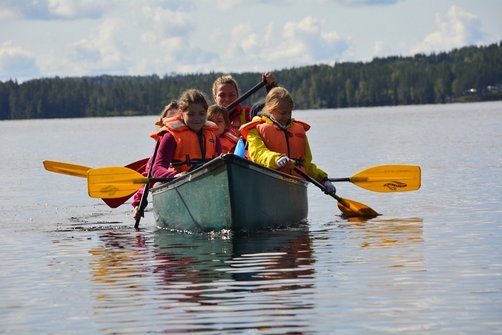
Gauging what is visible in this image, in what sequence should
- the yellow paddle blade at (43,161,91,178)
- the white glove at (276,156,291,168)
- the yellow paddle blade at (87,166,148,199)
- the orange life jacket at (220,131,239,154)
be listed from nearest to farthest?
1. the white glove at (276,156,291,168)
2. the yellow paddle blade at (87,166,148,199)
3. the orange life jacket at (220,131,239,154)
4. the yellow paddle blade at (43,161,91,178)

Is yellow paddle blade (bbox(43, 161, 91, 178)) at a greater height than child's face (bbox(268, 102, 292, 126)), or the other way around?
child's face (bbox(268, 102, 292, 126))

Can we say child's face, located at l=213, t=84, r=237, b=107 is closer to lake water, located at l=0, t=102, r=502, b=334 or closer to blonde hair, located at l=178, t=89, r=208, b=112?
lake water, located at l=0, t=102, r=502, b=334

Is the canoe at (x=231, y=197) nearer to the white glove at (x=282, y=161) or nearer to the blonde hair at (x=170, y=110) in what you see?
the white glove at (x=282, y=161)

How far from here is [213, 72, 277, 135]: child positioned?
1819 centimetres

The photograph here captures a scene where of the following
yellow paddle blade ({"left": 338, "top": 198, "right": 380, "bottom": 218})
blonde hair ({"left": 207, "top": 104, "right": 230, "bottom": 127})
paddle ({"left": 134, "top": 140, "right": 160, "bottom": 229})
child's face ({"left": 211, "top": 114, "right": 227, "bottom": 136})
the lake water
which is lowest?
the lake water

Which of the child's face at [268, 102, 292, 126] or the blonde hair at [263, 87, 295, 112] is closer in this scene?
the blonde hair at [263, 87, 295, 112]

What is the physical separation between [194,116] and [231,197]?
158 cm

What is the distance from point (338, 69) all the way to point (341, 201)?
6096 inches

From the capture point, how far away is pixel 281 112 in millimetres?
15992

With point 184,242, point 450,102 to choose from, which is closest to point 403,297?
point 184,242

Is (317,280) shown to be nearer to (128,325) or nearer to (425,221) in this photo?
(128,325)

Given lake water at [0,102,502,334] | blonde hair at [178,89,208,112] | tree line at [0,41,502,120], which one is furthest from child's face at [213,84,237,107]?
tree line at [0,41,502,120]

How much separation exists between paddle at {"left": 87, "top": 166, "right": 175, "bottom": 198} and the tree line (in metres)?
143

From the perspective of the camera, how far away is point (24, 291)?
11.6m
